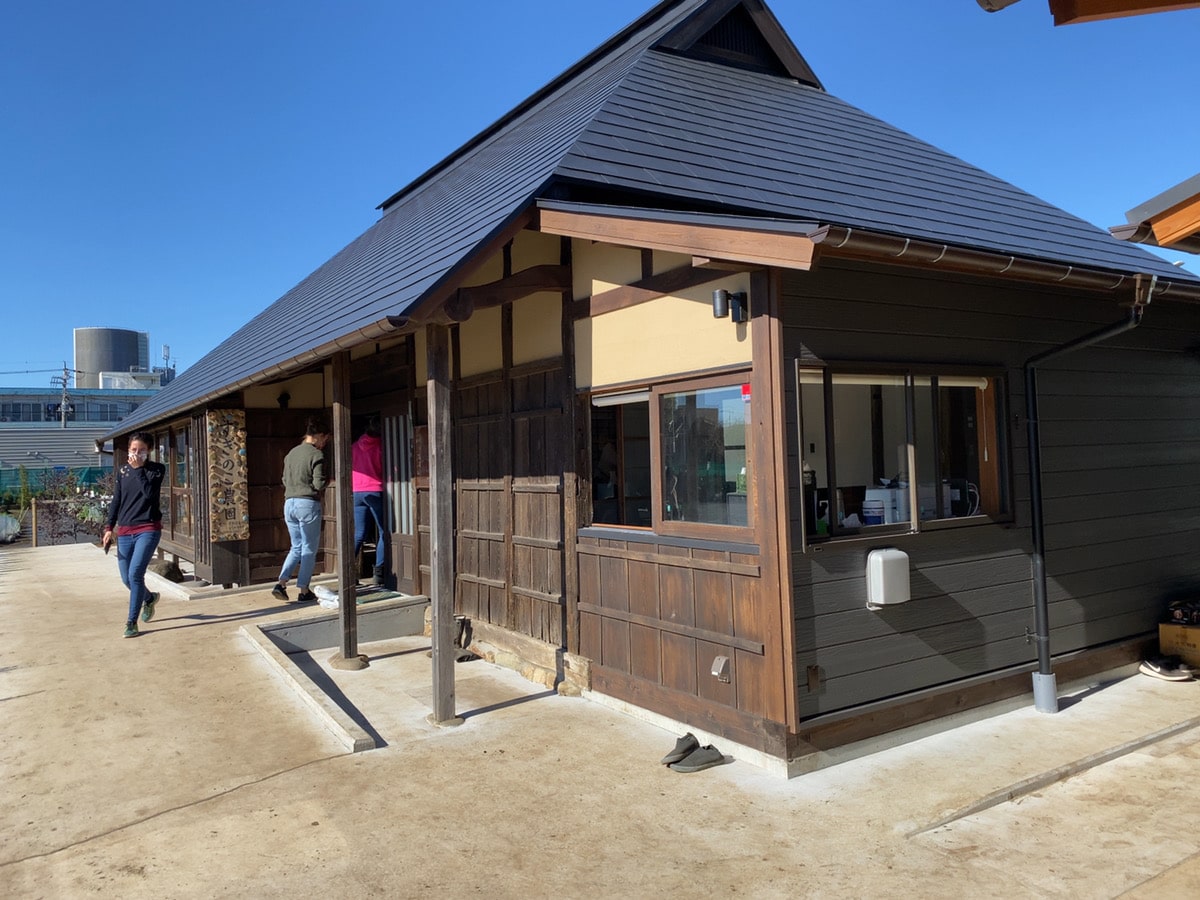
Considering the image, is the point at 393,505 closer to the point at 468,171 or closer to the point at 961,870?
the point at 468,171

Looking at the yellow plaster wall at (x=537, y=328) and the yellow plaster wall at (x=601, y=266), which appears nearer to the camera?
the yellow plaster wall at (x=601, y=266)

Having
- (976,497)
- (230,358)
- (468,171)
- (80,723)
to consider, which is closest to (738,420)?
(976,497)

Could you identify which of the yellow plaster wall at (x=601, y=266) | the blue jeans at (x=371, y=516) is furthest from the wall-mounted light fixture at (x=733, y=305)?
the blue jeans at (x=371, y=516)

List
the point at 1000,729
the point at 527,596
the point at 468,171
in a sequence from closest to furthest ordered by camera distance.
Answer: the point at 1000,729 → the point at 527,596 → the point at 468,171

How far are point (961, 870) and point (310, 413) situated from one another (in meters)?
9.02

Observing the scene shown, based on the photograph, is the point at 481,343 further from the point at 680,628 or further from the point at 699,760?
the point at 699,760

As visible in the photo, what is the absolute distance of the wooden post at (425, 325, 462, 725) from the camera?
5.12m

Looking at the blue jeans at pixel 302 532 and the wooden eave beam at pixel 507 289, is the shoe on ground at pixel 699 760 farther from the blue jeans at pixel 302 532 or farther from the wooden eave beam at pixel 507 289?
the blue jeans at pixel 302 532

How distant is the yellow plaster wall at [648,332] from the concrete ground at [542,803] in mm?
2145

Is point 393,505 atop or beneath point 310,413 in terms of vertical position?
beneath

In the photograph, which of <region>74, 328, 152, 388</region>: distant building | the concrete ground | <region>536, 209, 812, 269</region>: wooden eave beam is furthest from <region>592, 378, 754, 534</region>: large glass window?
<region>74, 328, 152, 388</region>: distant building

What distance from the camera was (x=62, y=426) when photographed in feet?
143

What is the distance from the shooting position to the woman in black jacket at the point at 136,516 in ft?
24.5

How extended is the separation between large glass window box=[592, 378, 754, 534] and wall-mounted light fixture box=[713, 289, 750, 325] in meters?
0.35
